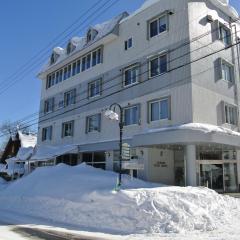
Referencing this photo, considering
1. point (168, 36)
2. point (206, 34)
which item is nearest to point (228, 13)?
point (206, 34)

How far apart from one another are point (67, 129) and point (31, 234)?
2139 cm

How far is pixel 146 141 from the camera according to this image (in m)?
20.6

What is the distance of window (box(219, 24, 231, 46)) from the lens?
2505 cm

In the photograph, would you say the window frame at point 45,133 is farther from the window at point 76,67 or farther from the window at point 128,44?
the window at point 128,44

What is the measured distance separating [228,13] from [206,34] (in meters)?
4.57

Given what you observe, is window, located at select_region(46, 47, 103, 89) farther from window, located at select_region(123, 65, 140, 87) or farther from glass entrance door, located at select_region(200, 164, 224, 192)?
glass entrance door, located at select_region(200, 164, 224, 192)

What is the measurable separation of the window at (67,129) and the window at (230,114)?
14.6 m

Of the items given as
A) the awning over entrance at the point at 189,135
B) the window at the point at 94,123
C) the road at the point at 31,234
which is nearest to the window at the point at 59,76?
the window at the point at 94,123

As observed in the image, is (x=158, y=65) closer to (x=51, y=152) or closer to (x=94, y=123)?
(x=94, y=123)

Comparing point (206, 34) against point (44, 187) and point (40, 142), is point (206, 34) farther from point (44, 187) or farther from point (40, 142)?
point (40, 142)

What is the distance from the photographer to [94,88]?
30031 mm

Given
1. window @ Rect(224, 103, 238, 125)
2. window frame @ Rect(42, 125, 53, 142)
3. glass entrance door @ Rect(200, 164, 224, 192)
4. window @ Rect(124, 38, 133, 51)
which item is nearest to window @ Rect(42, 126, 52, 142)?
window frame @ Rect(42, 125, 53, 142)

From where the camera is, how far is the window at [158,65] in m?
23.2

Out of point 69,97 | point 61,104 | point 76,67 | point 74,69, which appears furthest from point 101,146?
point 74,69
